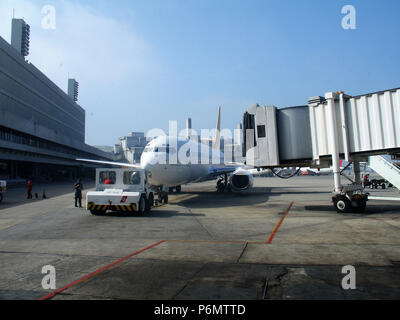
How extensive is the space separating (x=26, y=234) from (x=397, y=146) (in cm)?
1461

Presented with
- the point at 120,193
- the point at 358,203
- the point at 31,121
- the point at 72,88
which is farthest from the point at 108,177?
the point at 72,88

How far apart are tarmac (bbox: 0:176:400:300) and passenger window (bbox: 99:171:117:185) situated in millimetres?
2933

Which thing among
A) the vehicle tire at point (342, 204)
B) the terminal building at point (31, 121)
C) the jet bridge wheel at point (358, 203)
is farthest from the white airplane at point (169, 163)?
the terminal building at point (31, 121)

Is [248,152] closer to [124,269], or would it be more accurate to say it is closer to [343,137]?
[343,137]

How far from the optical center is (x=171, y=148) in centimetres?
1902

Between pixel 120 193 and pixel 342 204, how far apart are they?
10.7 meters

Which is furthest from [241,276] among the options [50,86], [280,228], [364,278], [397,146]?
[50,86]

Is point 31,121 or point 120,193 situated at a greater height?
point 31,121

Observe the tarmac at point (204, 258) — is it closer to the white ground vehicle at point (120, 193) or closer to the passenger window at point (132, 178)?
the white ground vehicle at point (120, 193)

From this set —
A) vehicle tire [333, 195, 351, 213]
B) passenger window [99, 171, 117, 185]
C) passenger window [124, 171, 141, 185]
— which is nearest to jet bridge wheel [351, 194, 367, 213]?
vehicle tire [333, 195, 351, 213]

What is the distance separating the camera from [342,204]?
1380cm

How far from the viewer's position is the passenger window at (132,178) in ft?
49.7

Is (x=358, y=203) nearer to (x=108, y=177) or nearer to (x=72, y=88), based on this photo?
(x=108, y=177)

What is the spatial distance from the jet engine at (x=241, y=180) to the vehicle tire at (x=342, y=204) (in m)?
11.9
